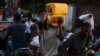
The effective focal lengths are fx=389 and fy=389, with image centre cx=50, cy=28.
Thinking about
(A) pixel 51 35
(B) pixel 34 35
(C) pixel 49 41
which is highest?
(A) pixel 51 35

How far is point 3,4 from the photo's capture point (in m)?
17.3

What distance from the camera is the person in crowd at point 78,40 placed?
305 inches

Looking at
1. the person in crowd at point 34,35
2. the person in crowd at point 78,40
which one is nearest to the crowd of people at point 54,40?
the person in crowd at point 78,40

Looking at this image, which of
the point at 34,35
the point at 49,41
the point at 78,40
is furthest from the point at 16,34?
the point at 34,35

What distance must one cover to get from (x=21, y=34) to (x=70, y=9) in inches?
343

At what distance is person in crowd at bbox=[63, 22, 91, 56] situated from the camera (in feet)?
25.4

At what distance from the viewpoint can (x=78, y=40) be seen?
7.82 meters

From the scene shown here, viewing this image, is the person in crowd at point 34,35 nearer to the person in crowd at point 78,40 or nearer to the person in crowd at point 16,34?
the person in crowd at point 16,34

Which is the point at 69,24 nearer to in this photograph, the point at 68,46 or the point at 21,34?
the point at 21,34

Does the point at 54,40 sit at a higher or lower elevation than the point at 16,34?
higher

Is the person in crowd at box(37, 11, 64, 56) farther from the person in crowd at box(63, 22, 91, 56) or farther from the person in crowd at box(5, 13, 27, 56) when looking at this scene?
the person in crowd at box(5, 13, 27, 56)

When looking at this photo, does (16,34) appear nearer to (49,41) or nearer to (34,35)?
(49,41)

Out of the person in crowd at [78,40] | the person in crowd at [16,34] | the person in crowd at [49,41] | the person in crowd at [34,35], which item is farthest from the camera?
the person in crowd at [34,35]

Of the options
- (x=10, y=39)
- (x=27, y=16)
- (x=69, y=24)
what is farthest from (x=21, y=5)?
(x=10, y=39)
